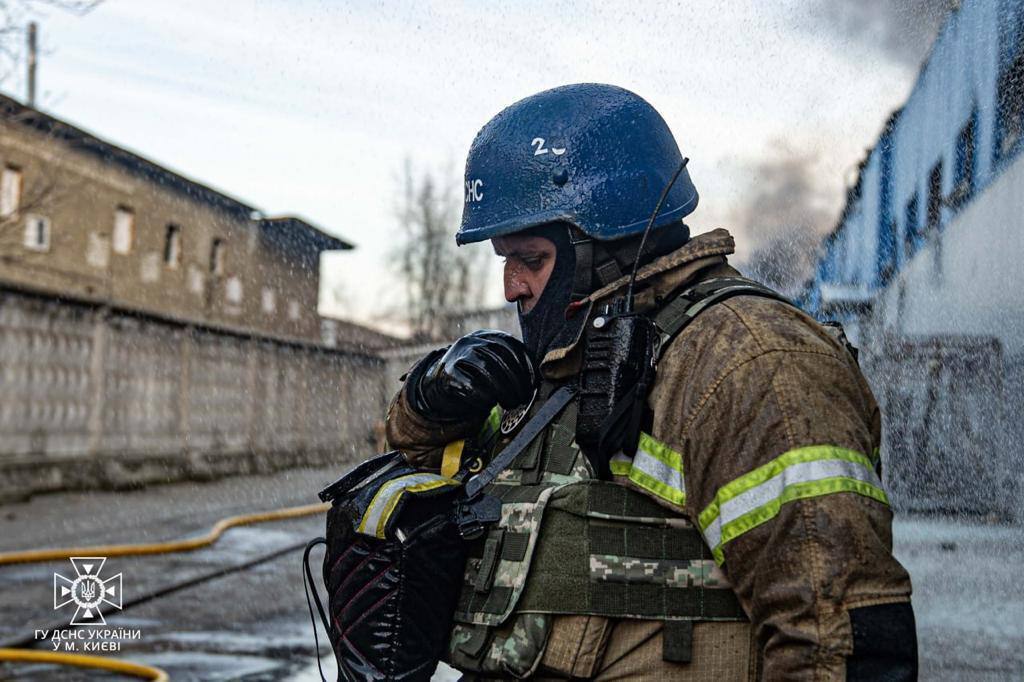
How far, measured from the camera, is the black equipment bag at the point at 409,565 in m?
1.85

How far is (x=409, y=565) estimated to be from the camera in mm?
1847

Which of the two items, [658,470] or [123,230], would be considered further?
[123,230]

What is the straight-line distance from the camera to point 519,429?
6.41 feet

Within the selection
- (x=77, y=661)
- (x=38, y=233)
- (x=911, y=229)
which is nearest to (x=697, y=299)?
(x=77, y=661)

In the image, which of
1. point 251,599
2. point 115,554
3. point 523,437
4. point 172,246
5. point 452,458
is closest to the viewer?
point 523,437

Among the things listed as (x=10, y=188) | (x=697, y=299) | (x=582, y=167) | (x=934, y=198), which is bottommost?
(x=697, y=299)

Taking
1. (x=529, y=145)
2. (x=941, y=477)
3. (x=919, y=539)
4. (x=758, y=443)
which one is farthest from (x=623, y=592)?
(x=941, y=477)

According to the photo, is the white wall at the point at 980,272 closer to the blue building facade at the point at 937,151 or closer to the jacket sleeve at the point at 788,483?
the blue building facade at the point at 937,151

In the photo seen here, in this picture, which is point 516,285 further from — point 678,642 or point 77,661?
point 77,661

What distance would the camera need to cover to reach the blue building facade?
381 inches

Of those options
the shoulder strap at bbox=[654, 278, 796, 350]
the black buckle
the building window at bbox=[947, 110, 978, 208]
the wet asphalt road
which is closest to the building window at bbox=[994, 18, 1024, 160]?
the building window at bbox=[947, 110, 978, 208]

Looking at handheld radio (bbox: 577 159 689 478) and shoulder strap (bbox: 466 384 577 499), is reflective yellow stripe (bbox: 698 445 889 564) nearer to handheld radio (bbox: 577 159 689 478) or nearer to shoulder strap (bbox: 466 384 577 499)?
handheld radio (bbox: 577 159 689 478)

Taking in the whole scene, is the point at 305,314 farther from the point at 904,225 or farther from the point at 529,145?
the point at 529,145

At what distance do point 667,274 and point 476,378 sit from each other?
41cm
